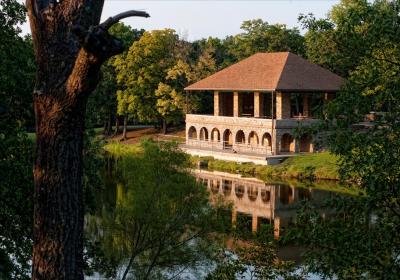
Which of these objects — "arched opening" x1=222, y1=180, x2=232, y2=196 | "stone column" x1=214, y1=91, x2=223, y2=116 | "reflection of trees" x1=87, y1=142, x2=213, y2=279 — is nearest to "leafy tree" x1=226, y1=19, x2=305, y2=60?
"stone column" x1=214, y1=91, x2=223, y2=116

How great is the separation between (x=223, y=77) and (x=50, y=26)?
1857 inches

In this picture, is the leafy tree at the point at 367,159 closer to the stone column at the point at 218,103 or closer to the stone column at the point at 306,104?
the stone column at the point at 306,104

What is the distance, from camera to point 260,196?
3359 centimetres

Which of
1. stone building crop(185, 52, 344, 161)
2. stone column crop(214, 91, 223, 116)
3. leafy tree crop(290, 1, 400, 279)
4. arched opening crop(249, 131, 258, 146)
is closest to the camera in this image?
leafy tree crop(290, 1, 400, 279)

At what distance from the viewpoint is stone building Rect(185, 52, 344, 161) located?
147 ft

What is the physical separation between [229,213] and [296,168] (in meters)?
19.6

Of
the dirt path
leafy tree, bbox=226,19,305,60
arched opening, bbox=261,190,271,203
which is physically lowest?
arched opening, bbox=261,190,271,203

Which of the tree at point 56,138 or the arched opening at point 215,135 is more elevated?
the tree at point 56,138

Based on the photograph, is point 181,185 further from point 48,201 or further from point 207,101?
point 207,101

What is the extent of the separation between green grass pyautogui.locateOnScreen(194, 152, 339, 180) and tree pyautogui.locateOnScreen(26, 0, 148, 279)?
1274 inches

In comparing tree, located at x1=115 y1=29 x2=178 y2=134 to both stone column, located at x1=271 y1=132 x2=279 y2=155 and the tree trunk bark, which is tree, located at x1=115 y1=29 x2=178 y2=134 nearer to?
stone column, located at x1=271 y1=132 x2=279 y2=155

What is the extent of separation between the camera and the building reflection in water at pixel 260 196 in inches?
1141

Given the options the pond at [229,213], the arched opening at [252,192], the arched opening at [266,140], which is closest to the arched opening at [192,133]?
the arched opening at [266,140]

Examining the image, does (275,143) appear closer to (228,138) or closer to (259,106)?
(259,106)
